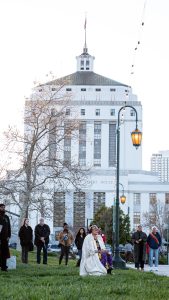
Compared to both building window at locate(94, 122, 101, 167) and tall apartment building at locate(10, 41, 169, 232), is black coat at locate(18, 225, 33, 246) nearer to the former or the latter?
tall apartment building at locate(10, 41, 169, 232)

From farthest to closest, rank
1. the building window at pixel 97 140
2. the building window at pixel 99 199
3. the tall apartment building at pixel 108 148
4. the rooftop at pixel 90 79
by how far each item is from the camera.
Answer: the rooftop at pixel 90 79
the building window at pixel 97 140
the building window at pixel 99 199
the tall apartment building at pixel 108 148

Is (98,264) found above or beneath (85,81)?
beneath

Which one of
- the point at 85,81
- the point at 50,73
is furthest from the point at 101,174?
the point at 50,73

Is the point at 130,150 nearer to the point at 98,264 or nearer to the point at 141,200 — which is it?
the point at 141,200

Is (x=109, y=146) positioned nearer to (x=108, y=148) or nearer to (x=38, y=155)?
(x=108, y=148)

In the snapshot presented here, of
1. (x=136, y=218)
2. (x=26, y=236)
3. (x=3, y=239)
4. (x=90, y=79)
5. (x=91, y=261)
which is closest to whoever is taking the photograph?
(x=91, y=261)

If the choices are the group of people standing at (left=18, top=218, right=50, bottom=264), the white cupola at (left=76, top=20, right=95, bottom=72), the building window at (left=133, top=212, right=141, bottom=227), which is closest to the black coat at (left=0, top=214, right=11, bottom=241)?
the group of people standing at (left=18, top=218, right=50, bottom=264)

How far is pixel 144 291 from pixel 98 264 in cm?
628

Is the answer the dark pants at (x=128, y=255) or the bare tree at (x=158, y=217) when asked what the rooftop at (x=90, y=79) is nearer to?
the bare tree at (x=158, y=217)

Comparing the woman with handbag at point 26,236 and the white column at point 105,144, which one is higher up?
the white column at point 105,144

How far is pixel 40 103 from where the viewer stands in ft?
142

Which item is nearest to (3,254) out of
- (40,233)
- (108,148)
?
(40,233)

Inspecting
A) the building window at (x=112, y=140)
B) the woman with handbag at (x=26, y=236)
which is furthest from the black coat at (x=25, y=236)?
the building window at (x=112, y=140)

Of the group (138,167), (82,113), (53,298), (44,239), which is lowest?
(53,298)
